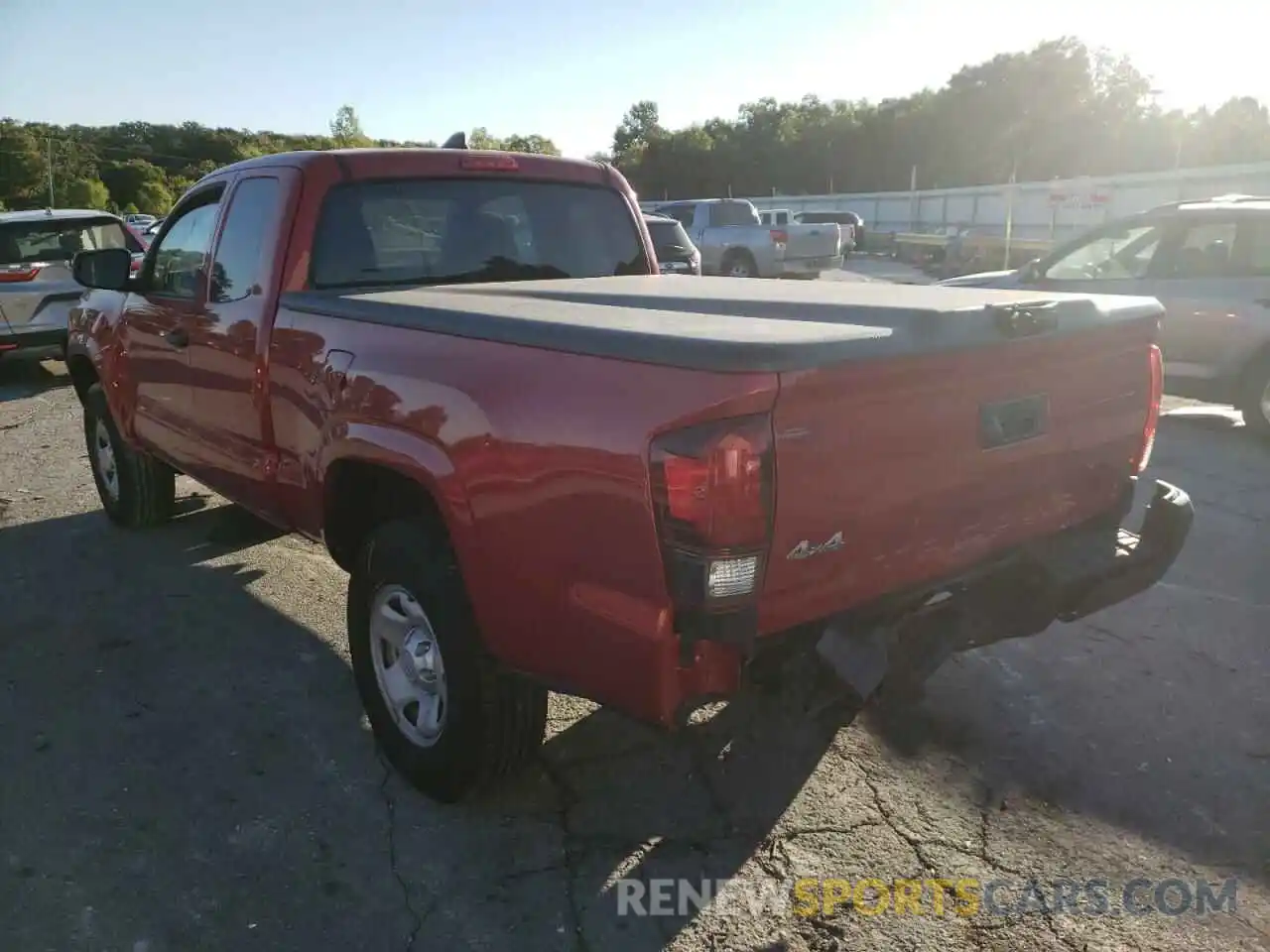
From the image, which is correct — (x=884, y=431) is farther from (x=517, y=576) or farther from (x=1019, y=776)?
(x=1019, y=776)

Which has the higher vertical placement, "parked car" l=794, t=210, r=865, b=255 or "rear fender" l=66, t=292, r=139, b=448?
"rear fender" l=66, t=292, r=139, b=448

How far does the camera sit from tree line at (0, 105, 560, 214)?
54031 mm

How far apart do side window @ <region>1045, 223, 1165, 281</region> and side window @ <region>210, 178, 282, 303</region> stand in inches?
280

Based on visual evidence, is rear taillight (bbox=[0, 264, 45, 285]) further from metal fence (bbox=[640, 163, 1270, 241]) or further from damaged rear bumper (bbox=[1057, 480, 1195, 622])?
metal fence (bbox=[640, 163, 1270, 241])

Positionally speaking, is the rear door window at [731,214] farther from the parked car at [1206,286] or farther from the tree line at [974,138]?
the tree line at [974,138]

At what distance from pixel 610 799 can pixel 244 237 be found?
2716mm

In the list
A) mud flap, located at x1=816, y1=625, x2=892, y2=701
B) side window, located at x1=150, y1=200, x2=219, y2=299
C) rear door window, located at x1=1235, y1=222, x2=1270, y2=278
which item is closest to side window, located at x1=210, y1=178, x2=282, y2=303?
side window, located at x1=150, y1=200, x2=219, y2=299

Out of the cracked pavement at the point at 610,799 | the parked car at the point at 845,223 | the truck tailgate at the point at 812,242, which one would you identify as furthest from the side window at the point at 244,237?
the parked car at the point at 845,223

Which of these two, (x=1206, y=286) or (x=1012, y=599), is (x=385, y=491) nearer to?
(x=1012, y=599)

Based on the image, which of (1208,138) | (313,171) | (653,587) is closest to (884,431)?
(653,587)

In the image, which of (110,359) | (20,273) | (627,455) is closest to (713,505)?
(627,455)

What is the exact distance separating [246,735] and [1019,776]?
8.97ft

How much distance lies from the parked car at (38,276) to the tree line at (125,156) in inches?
1261

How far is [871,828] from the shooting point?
120 inches
